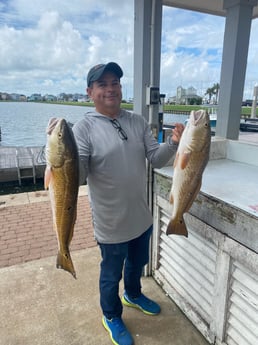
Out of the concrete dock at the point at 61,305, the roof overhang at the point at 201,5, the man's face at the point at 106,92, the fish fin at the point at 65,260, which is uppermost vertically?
the roof overhang at the point at 201,5

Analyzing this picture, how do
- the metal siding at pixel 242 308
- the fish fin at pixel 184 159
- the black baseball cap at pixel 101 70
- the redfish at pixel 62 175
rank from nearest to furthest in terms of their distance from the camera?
the redfish at pixel 62 175 → the fish fin at pixel 184 159 → the metal siding at pixel 242 308 → the black baseball cap at pixel 101 70

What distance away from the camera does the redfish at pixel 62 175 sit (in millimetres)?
1454

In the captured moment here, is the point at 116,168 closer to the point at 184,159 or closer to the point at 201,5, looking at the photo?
the point at 184,159

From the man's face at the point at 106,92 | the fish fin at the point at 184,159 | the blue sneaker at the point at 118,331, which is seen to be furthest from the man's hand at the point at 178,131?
the blue sneaker at the point at 118,331

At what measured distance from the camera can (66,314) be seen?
2436 millimetres

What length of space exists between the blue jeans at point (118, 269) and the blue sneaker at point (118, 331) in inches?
1.8

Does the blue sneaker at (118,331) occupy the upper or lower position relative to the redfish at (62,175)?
lower

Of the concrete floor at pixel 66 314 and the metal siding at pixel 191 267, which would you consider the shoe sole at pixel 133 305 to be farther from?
the metal siding at pixel 191 267

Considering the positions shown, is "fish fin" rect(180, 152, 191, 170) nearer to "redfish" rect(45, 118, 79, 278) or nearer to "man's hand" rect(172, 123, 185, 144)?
"man's hand" rect(172, 123, 185, 144)

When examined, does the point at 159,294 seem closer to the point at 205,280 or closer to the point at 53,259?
the point at 205,280

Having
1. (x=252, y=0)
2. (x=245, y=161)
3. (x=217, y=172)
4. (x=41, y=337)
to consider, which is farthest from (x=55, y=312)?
(x=252, y=0)

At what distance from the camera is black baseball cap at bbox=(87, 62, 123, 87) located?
71.4 inches

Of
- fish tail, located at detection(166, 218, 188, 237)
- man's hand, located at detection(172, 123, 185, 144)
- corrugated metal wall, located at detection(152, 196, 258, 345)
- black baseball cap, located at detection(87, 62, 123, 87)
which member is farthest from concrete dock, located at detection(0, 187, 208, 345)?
black baseball cap, located at detection(87, 62, 123, 87)

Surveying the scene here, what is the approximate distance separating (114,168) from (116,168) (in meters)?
0.01
